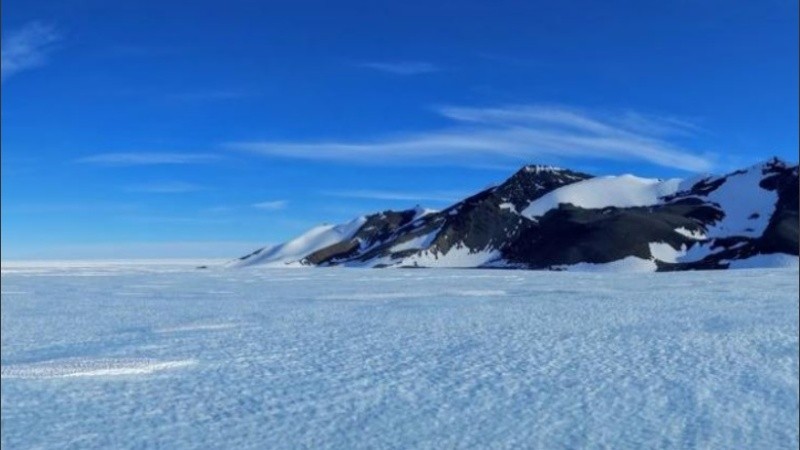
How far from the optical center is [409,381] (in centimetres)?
1161

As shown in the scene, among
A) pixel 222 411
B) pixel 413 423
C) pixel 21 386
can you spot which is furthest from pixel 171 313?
pixel 413 423

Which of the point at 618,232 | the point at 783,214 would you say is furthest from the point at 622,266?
the point at 783,214

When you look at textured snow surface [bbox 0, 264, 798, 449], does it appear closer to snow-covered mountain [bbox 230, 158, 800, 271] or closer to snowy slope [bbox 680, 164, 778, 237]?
snow-covered mountain [bbox 230, 158, 800, 271]

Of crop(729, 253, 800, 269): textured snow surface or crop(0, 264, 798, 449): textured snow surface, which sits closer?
crop(0, 264, 798, 449): textured snow surface

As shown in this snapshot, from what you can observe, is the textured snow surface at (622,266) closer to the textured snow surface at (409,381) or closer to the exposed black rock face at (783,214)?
the exposed black rock face at (783,214)

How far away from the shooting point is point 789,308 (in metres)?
22.6

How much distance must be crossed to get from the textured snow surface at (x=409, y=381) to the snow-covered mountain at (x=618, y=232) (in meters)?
117

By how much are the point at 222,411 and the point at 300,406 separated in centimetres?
112

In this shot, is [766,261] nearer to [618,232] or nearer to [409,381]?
[618,232]

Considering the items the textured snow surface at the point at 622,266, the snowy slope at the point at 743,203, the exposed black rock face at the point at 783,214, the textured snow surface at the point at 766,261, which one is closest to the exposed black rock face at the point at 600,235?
the textured snow surface at the point at 622,266

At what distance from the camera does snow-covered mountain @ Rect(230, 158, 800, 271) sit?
443 ft

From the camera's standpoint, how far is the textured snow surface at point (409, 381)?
8.70m

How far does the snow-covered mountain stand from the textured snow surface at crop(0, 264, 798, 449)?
116713 mm

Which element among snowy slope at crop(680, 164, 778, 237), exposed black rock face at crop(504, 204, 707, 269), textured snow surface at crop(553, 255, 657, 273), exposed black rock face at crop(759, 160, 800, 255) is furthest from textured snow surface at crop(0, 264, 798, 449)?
snowy slope at crop(680, 164, 778, 237)
